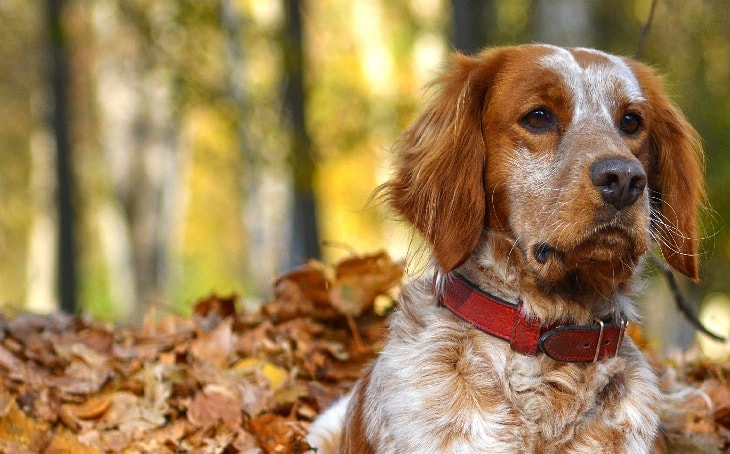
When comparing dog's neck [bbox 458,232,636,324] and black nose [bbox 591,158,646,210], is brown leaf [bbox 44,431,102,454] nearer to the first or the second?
dog's neck [bbox 458,232,636,324]

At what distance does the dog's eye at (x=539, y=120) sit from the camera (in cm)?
350

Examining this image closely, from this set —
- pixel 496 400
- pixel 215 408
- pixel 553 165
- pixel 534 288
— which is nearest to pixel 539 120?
pixel 553 165

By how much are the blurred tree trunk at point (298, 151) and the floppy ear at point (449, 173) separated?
8.35 meters

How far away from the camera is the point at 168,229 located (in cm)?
2728

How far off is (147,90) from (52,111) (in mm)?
7113

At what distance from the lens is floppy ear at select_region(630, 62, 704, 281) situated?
12.3 ft

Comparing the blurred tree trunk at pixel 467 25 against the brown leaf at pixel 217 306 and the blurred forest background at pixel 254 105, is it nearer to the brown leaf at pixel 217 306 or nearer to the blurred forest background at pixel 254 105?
the blurred forest background at pixel 254 105

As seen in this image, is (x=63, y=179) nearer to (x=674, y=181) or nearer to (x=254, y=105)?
(x=254, y=105)

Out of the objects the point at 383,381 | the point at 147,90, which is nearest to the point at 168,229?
the point at 147,90

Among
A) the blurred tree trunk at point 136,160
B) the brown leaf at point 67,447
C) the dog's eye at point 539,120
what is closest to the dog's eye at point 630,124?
the dog's eye at point 539,120

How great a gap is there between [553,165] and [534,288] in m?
0.44

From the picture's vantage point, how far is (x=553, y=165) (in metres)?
3.39

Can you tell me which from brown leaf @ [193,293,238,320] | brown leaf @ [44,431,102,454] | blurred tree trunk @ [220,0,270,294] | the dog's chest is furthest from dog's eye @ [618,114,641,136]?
blurred tree trunk @ [220,0,270,294]

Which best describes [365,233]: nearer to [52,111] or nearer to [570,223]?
[52,111]
